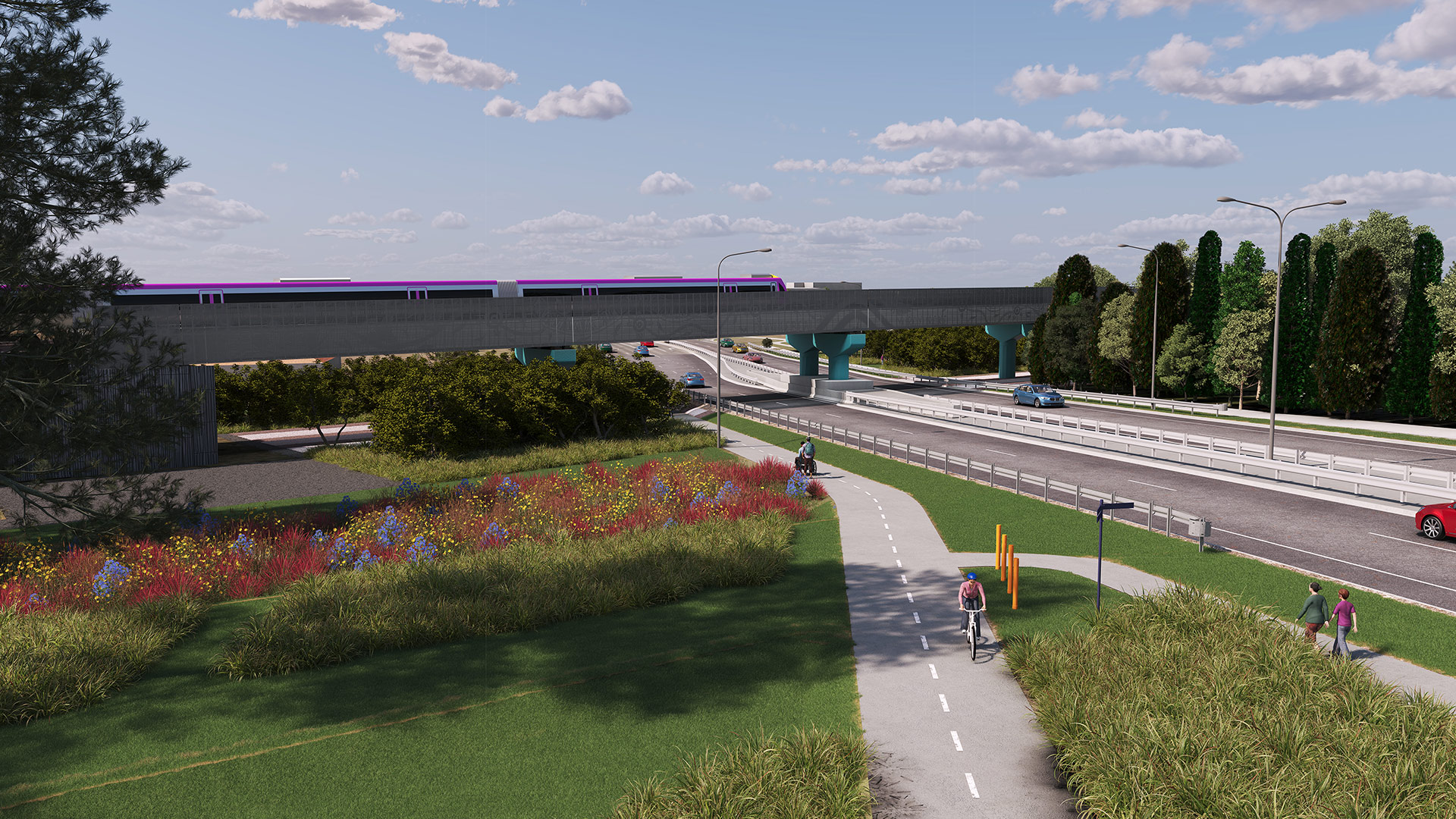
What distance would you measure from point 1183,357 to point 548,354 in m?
40.2

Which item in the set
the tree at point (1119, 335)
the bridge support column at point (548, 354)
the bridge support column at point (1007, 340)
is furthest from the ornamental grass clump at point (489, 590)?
the bridge support column at point (1007, 340)

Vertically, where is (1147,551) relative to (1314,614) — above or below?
below

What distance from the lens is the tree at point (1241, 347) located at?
49.5 meters

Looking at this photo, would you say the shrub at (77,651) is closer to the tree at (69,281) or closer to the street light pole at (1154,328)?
the tree at (69,281)

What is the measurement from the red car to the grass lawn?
225 inches

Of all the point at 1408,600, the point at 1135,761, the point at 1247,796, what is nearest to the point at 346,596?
the point at 1135,761

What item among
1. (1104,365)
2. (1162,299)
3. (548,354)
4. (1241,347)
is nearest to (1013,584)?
(548,354)

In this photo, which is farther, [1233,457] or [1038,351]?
[1038,351]

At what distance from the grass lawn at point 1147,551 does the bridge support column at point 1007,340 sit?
4431cm

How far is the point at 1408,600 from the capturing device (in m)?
16.3

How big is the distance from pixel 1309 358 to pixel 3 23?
5673 cm

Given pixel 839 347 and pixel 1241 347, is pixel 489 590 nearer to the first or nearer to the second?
pixel 1241 347

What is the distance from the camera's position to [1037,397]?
176 ft

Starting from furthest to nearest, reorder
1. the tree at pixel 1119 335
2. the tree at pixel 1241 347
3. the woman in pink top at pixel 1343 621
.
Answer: the tree at pixel 1119 335
the tree at pixel 1241 347
the woman in pink top at pixel 1343 621
